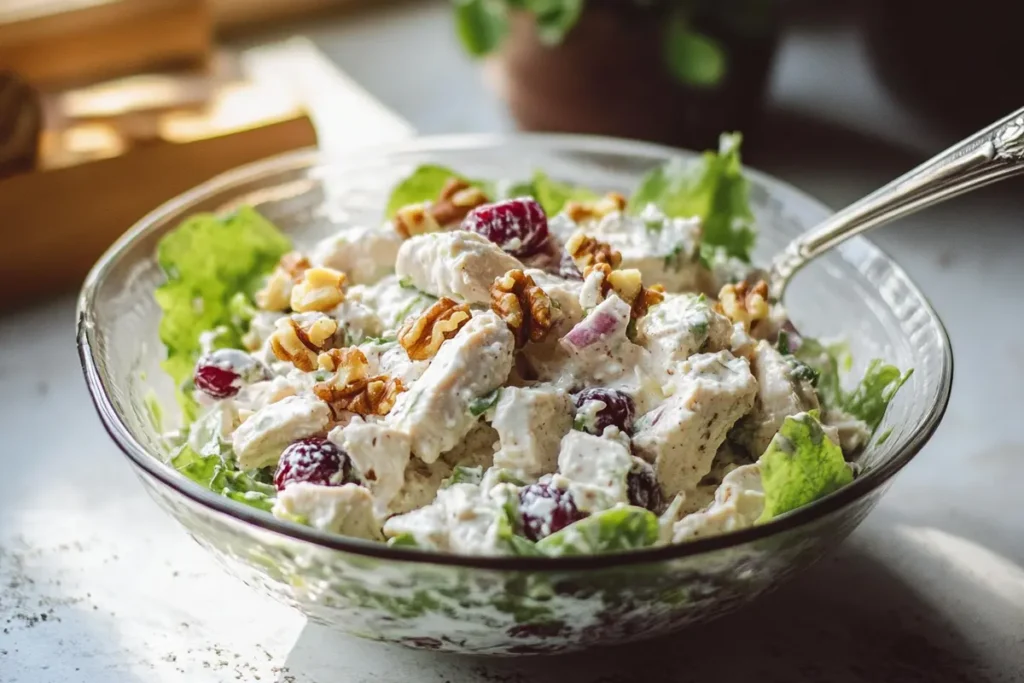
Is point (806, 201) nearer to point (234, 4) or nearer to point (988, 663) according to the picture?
point (988, 663)

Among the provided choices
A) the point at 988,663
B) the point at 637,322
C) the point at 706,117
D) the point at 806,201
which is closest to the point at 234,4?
the point at 706,117

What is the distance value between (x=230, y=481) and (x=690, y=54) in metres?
1.59

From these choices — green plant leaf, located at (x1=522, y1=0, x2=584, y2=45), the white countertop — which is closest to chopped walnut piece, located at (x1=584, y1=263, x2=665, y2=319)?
the white countertop

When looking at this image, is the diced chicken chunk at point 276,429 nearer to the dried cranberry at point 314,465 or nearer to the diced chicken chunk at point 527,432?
the dried cranberry at point 314,465

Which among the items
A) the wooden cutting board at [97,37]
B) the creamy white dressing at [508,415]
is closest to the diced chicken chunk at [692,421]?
the creamy white dressing at [508,415]

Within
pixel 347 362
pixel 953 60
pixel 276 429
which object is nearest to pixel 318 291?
pixel 347 362

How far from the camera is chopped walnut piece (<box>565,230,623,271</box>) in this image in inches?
67.9

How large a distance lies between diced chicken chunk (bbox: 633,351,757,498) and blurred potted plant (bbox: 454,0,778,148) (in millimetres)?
1246

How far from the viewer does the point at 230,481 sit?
1518 mm

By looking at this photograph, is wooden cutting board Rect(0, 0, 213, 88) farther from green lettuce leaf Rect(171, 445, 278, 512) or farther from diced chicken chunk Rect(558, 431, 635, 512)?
diced chicken chunk Rect(558, 431, 635, 512)

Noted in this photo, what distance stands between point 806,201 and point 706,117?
32.1 inches

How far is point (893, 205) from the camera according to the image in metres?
1.71

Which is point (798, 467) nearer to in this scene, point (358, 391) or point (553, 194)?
point (358, 391)

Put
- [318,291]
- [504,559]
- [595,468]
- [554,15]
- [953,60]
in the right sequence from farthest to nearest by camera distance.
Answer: [953,60] → [554,15] → [318,291] → [595,468] → [504,559]
